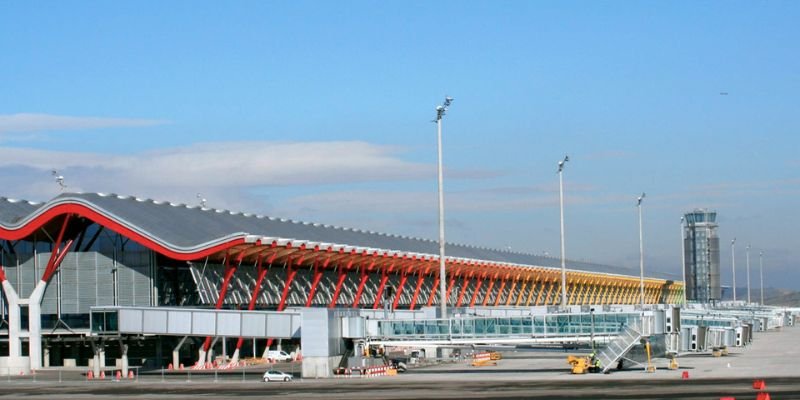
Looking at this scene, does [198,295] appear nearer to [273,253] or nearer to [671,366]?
[273,253]

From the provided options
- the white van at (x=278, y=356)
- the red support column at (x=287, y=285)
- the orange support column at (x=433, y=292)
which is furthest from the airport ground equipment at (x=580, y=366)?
the orange support column at (x=433, y=292)

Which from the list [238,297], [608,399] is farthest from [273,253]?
[608,399]

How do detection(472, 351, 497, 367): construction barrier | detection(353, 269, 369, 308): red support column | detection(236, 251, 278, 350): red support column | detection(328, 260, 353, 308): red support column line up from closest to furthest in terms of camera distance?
detection(472, 351, 497, 367): construction barrier < detection(236, 251, 278, 350): red support column < detection(328, 260, 353, 308): red support column < detection(353, 269, 369, 308): red support column

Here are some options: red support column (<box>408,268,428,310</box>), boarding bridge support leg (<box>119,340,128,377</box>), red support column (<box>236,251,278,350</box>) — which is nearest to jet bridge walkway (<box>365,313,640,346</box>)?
boarding bridge support leg (<box>119,340,128,377</box>)

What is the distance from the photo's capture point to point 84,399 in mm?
69625

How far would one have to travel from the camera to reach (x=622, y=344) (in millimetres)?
85750

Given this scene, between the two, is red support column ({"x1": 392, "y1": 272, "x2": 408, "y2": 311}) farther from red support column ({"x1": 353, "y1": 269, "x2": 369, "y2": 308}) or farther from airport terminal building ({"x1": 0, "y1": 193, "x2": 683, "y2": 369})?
airport terminal building ({"x1": 0, "y1": 193, "x2": 683, "y2": 369})

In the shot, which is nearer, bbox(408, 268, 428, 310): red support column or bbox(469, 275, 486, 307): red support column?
bbox(408, 268, 428, 310): red support column

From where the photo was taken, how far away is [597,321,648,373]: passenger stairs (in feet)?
281

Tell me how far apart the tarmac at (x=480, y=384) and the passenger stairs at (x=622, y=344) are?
3.91ft

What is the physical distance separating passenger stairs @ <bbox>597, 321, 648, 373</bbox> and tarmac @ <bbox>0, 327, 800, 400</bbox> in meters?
1.19

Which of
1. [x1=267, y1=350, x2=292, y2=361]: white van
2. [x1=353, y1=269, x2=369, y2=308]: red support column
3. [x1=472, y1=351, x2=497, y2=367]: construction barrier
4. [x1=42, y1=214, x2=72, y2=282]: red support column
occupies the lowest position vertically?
[x1=267, y1=350, x2=292, y2=361]: white van

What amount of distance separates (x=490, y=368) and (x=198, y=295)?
32151 millimetres

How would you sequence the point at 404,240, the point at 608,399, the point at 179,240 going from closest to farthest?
1. the point at 608,399
2. the point at 179,240
3. the point at 404,240
